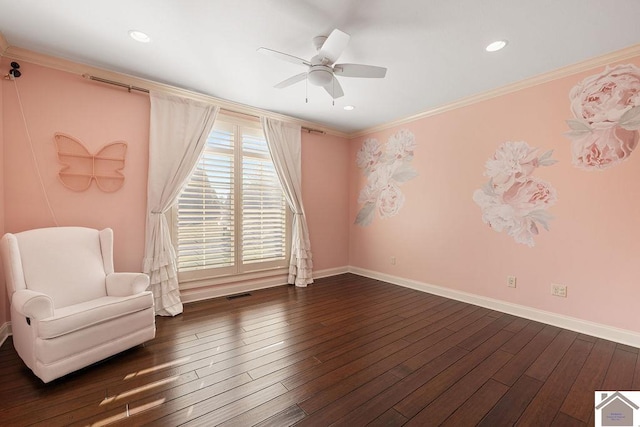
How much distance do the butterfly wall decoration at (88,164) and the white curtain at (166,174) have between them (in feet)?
1.01

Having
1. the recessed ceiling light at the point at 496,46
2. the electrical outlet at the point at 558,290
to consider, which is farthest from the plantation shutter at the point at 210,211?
the electrical outlet at the point at 558,290

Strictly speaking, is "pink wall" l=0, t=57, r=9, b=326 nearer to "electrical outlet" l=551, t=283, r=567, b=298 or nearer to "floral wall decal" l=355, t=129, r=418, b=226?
"floral wall decal" l=355, t=129, r=418, b=226

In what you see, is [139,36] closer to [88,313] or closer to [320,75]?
[320,75]

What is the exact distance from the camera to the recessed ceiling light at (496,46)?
92.6 inches

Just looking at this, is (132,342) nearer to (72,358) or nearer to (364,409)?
Result: (72,358)

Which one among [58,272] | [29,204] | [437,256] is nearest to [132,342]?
[58,272]

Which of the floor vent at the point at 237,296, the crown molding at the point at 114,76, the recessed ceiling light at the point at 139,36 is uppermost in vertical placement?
the recessed ceiling light at the point at 139,36

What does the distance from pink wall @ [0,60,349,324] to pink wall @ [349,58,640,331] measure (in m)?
3.58

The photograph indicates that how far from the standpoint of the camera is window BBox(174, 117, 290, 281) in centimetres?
348

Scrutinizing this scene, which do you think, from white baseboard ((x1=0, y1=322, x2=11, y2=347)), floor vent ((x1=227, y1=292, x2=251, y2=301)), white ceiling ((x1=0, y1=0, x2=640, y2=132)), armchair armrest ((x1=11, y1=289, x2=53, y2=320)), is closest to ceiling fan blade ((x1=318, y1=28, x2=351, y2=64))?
white ceiling ((x1=0, y1=0, x2=640, y2=132))

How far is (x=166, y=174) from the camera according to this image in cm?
323

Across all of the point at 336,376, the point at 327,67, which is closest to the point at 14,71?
the point at 327,67

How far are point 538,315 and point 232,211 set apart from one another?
3.91 m

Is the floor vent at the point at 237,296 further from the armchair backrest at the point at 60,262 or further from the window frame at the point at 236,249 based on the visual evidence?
the armchair backrest at the point at 60,262
